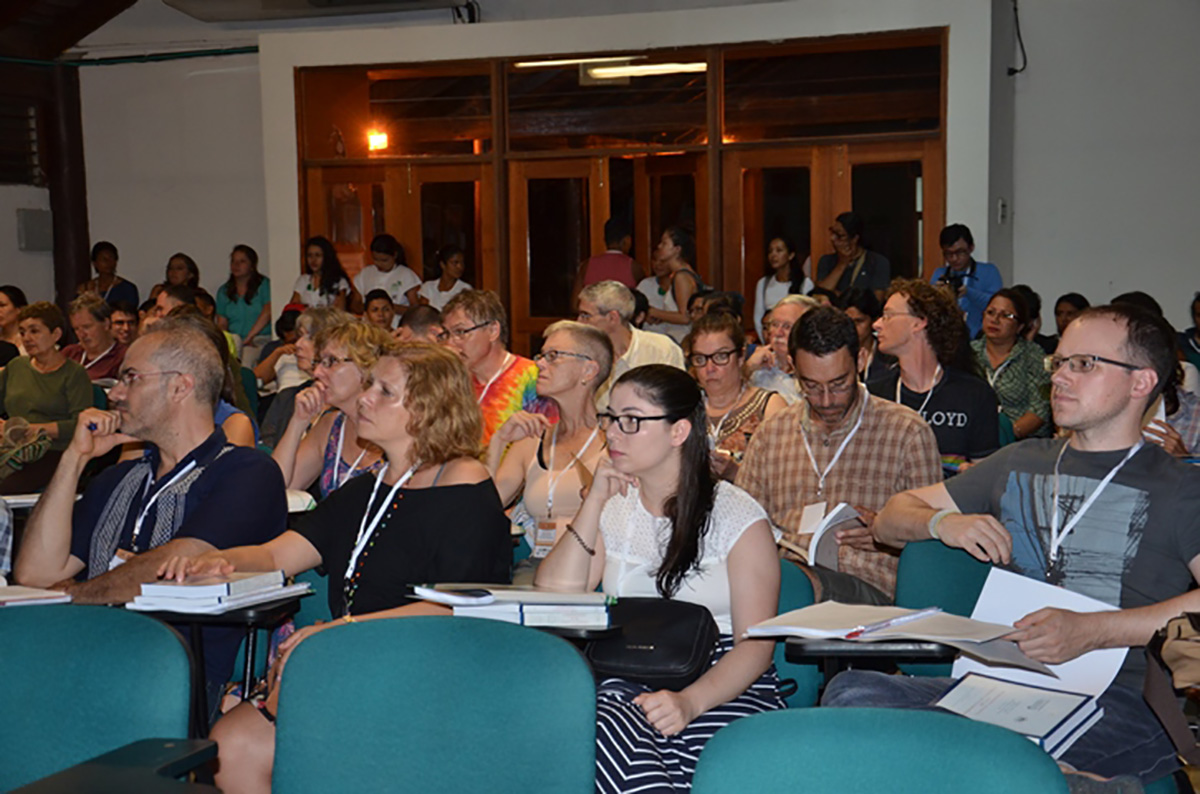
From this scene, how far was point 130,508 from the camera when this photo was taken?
347 cm

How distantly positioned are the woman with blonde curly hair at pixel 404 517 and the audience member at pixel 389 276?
294 inches

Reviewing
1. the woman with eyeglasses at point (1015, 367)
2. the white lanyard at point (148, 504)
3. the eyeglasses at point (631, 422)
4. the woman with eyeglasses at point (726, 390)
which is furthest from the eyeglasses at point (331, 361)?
the woman with eyeglasses at point (1015, 367)

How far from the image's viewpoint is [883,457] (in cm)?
401

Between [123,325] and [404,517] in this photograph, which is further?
[123,325]

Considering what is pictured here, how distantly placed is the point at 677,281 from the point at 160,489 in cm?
621

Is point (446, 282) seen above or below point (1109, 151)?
below

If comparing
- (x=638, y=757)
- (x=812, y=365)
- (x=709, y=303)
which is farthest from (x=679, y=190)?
(x=638, y=757)

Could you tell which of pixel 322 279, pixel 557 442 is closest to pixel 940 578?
pixel 557 442

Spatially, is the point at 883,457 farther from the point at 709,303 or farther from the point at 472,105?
the point at 472,105

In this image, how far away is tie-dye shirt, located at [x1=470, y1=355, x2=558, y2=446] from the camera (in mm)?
5434

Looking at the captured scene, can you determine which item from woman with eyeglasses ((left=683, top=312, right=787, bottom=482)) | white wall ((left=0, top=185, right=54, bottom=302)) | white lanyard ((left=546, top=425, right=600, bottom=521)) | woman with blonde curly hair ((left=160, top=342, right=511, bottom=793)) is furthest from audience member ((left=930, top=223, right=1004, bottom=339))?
white wall ((left=0, top=185, right=54, bottom=302))

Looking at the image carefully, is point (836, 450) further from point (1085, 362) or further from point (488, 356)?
point (488, 356)

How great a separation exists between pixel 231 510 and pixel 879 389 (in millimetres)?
2830

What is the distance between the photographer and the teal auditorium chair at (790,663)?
10.0ft
